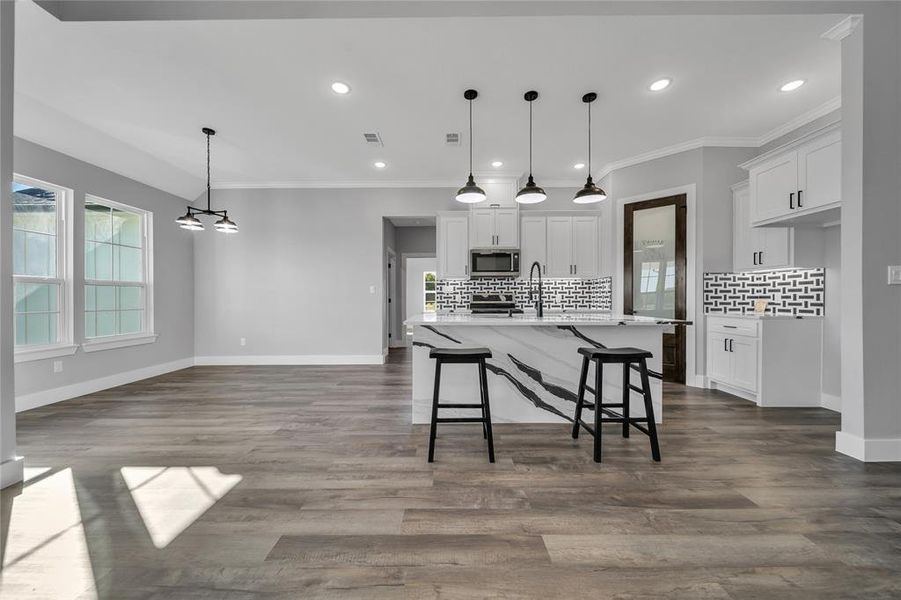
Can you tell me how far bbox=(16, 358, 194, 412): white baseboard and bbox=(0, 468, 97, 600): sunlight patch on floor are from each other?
7.35 ft

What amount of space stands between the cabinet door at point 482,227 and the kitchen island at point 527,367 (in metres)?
2.76

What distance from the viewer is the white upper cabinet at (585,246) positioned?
557 centimetres

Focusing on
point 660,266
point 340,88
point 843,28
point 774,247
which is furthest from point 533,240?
point 843,28

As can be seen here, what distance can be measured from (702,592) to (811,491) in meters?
1.21

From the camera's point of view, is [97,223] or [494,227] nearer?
[97,223]

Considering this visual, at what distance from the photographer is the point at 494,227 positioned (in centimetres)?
563

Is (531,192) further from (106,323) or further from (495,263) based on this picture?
(106,323)

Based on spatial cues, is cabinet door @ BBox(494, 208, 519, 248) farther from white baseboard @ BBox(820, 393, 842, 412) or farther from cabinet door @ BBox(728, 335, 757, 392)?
white baseboard @ BBox(820, 393, 842, 412)

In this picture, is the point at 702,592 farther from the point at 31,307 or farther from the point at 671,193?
the point at 31,307

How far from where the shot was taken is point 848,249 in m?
2.39

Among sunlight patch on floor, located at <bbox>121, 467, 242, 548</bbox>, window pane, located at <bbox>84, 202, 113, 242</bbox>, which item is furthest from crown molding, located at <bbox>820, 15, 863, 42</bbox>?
window pane, located at <bbox>84, 202, 113, 242</bbox>

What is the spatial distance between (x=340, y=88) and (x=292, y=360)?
4116 millimetres

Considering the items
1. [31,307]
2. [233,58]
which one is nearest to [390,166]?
[233,58]

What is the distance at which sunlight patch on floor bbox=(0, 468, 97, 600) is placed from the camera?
52.5 inches
